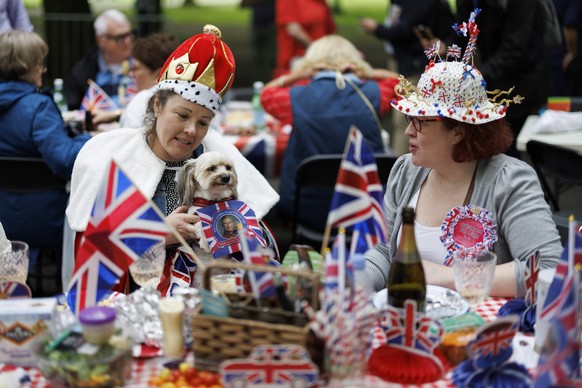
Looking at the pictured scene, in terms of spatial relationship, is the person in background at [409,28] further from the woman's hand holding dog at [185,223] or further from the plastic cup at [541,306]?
the plastic cup at [541,306]

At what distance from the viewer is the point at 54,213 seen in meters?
5.21

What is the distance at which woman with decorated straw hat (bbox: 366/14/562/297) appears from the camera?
10.4ft

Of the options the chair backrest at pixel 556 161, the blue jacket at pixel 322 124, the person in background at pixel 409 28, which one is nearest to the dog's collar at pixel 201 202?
the blue jacket at pixel 322 124

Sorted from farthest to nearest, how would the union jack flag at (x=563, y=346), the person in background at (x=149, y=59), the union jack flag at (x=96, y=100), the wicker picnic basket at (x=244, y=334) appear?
the union jack flag at (x=96, y=100) → the person in background at (x=149, y=59) → the wicker picnic basket at (x=244, y=334) → the union jack flag at (x=563, y=346)

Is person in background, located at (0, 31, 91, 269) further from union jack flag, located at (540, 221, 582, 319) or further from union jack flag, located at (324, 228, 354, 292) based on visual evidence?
union jack flag, located at (540, 221, 582, 319)

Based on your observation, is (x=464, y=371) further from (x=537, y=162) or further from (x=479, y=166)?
(x=537, y=162)

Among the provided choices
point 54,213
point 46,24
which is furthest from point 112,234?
point 46,24

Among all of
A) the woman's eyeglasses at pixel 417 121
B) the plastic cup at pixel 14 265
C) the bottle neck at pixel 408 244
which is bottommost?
the plastic cup at pixel 14 265

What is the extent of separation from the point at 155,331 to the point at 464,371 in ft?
2.94

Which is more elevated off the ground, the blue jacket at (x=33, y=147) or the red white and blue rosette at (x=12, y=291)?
the red white and blue rosette at (x=12, y=291)

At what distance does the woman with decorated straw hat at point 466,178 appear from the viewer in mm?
3178

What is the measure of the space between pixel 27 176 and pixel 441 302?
3135mm

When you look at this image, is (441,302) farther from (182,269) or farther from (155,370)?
(182,269)

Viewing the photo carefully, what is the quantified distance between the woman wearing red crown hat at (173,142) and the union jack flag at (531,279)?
1271mm
